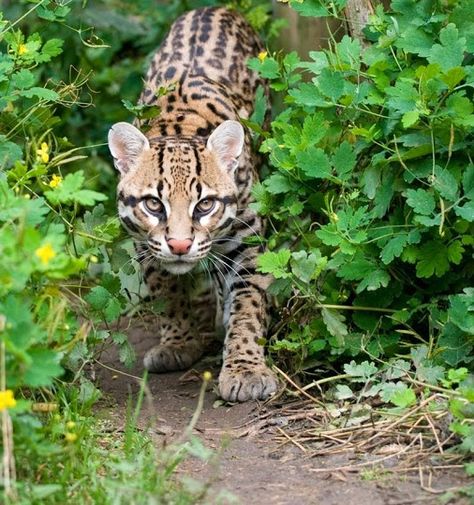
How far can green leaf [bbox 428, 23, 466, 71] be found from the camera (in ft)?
16.4

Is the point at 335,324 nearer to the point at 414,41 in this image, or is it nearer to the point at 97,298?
the point at 97,298

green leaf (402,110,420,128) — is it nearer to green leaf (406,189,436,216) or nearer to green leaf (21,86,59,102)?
green leaf (406,189,436,216)

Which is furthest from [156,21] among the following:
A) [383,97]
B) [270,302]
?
[383,97]

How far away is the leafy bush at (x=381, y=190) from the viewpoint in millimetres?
5078

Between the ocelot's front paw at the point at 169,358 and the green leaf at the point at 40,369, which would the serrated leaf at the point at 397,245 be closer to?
the ocelot's front paw at the point at 169,358

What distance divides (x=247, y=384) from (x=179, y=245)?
793 mm

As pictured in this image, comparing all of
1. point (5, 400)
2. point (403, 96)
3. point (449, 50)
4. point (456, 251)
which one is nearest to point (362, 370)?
point (456, 251)

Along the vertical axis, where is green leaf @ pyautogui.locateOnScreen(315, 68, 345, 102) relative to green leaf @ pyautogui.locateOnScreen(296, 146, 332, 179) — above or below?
above

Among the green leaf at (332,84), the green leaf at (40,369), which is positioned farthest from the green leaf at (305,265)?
the green leaf at (40,369)

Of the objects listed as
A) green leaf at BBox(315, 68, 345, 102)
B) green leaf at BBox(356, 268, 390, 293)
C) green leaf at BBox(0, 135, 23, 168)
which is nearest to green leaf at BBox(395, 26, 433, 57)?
green leaf at BBox(315, 68, 345, 102)

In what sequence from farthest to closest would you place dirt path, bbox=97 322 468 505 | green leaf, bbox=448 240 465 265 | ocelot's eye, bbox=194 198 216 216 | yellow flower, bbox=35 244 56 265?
ocelot's eye, bbox=194 198 216 216
green leaf, bbox=448 240 465 265
dirt path, bbox=97 322 468 505
yellow flower, bbox=35 244 56 265

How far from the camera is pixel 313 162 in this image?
5.40m

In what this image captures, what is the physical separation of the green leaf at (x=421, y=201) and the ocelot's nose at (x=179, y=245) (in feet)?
3.99

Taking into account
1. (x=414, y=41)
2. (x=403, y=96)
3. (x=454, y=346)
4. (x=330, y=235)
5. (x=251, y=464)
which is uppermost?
(x=414, y=41)
